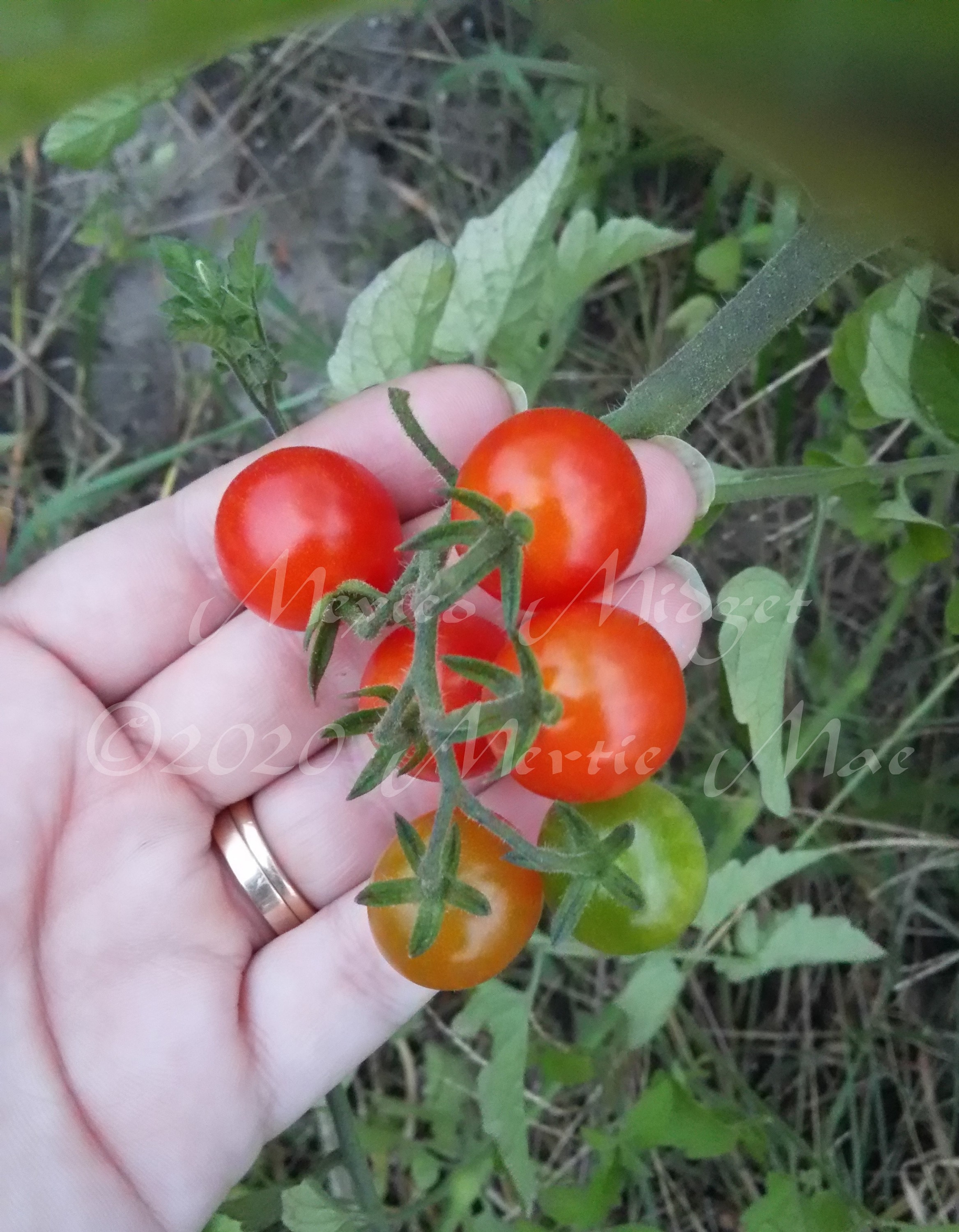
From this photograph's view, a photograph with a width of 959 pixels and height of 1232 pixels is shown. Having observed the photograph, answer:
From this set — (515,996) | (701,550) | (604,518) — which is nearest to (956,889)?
(701,550)

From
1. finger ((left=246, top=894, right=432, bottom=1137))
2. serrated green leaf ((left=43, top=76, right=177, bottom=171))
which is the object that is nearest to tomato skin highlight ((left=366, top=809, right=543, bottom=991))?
finger ((left=246, top=894, right=432, bottom=1137))

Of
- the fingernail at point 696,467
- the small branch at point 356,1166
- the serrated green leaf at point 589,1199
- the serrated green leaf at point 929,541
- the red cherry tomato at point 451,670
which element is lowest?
the serrated green leaf at point 589,1199

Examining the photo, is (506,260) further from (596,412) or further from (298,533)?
(596,412)

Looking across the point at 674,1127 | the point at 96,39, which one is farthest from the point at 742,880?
the point at 96,39

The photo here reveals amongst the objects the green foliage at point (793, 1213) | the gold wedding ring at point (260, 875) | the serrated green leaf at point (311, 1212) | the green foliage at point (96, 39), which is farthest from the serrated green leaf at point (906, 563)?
the green foliage at point (96, 39)

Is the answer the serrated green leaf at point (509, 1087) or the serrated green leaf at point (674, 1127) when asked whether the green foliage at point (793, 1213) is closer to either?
the serrated green leaf at point (674, 1127)

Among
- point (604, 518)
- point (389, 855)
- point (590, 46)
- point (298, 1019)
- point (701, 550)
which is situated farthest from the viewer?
point (701, 550)

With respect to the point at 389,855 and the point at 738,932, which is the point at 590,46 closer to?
the point at 389,855
